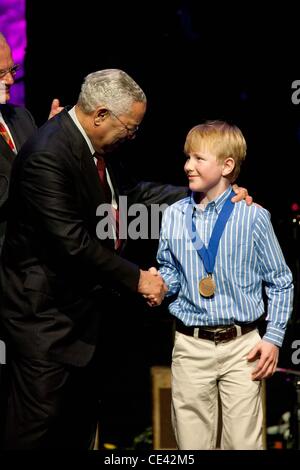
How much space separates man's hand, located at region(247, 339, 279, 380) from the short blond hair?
0.68 m

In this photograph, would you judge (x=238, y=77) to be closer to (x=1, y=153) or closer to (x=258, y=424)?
(x=1, y=153)

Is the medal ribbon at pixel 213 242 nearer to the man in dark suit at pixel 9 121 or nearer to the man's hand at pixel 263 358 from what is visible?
the man's hand at pixel 263 358

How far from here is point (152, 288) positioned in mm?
3506

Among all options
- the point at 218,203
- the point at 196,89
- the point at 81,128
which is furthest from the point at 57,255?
the point at 196,89

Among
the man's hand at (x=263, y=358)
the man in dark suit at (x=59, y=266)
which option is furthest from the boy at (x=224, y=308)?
the man in dark suit at (x=59, y=266)

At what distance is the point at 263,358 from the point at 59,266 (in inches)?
34.0

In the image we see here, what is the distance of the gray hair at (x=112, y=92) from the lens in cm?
354

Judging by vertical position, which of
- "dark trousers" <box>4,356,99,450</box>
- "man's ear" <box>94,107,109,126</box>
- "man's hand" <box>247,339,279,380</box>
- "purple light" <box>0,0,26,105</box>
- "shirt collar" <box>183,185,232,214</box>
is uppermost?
"purple light" <box>0,0,26,105</box>

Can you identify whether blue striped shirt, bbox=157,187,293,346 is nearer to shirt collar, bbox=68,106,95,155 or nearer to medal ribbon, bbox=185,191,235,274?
medal ribbon, bbox=185,191,235,274

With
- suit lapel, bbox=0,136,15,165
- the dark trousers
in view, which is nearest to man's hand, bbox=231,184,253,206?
the dark trousers

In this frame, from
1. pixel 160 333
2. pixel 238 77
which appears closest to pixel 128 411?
pixel 160 333

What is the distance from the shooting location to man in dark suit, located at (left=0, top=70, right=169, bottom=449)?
11.4 feet

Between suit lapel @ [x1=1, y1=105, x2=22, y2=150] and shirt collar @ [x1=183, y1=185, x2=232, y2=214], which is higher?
suit lapel @ [x1=1, y1=105, x2=22, y2=150]

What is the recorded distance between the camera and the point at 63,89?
4988mm
